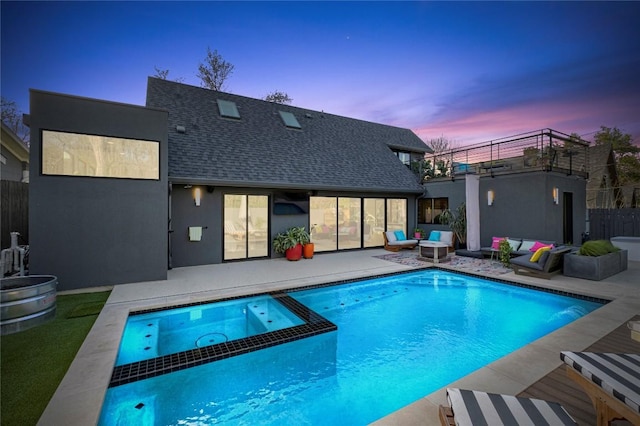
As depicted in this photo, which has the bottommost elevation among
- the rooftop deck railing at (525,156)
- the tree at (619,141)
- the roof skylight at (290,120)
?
the rooftop deck railing at (525,156)

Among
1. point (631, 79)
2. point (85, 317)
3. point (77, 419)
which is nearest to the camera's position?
point (77, 419)

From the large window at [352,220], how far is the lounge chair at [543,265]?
6.28m

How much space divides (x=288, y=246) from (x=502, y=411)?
878cm

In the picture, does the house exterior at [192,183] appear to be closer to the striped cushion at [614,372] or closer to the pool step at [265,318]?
the pool step at [265,318]

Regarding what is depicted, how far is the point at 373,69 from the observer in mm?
13047

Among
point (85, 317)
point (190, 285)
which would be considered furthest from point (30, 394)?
point (190, 285)

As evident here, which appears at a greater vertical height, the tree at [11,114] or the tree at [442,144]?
the tree at [442,144]

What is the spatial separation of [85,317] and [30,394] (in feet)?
8.19

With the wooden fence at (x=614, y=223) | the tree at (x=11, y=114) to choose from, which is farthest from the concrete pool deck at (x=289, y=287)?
the tree at (x=11, y=114)

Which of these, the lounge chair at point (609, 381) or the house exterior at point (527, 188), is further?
the house exterior at point (527, 188)

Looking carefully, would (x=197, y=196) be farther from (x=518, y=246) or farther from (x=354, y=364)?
(x=518, y=246)

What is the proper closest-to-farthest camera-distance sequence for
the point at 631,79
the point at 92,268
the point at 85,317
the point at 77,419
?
1. the point at 77,419
2. the point at 85,317
3. the point at 92,268
4. the point at 631,79

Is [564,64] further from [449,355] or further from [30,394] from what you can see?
[30,394]

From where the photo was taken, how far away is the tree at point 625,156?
2200 cm
